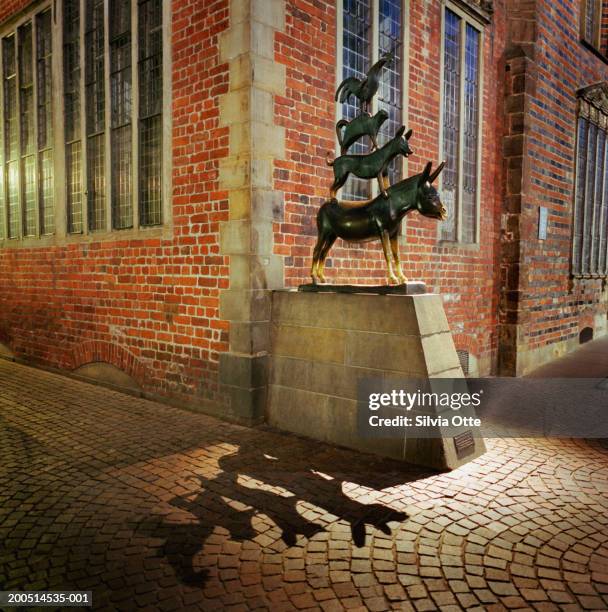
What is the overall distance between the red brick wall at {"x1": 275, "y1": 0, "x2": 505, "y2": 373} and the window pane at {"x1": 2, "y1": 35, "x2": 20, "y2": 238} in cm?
584

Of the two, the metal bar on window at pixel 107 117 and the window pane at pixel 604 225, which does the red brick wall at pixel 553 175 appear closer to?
the window pane at pixel 604 225

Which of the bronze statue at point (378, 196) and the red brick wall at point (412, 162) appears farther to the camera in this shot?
the red brick wall at point (412, 162)

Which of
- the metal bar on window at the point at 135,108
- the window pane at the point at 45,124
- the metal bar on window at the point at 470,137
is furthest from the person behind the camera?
the metal bar on window at the point at 470,137

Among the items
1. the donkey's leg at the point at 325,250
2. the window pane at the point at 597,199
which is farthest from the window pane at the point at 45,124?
the window pane at the point at 597,199

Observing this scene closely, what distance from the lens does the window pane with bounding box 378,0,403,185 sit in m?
7.02

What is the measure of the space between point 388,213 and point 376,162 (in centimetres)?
47

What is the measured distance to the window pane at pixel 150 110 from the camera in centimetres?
648

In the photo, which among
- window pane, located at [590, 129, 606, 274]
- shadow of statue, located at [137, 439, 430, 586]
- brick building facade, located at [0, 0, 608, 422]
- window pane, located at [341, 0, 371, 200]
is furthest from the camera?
window pane, located at [590, 129, 606, 274]

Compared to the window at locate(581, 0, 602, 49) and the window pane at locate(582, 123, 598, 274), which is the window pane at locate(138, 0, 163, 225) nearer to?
the window pane at locate(582, 123, 598, 274)

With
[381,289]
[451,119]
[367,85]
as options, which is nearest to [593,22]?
[451,119]

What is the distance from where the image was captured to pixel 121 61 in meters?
7.02

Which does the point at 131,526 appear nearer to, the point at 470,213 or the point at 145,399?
the point at 145,399

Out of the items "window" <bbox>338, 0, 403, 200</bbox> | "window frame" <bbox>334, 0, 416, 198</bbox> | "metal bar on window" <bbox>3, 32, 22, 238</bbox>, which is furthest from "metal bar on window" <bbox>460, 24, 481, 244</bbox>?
"metal bar on window" <bbox>3, 32, 22, 238</bbox>

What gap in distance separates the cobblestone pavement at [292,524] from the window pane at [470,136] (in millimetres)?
4825
